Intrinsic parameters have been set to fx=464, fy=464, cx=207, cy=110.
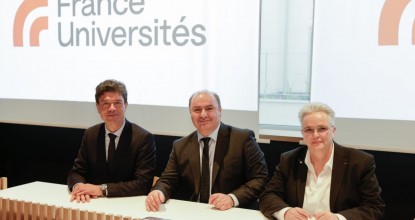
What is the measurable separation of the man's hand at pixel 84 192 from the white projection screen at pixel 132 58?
1254 mm

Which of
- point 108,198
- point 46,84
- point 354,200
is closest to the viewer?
point 354,200

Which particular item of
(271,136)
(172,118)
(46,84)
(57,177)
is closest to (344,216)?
(271,136)

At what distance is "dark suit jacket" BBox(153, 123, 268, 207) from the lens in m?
3.05

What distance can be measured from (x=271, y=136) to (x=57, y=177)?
110 inches

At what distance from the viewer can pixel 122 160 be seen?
3.18 m

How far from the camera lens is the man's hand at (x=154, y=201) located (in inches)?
103

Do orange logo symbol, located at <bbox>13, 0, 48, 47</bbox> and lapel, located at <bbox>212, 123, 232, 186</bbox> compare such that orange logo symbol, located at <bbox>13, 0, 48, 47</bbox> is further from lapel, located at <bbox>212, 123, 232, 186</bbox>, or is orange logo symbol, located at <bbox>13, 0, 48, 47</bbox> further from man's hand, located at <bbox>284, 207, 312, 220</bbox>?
man's hand, located at <bbox>284, 207, 312, 220</bbox>

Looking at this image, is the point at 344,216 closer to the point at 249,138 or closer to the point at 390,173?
the point at 249,138

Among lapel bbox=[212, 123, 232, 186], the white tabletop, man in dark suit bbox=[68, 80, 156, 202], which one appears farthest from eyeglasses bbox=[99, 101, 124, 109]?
lapel bbox=[212, 123, 232, 186]

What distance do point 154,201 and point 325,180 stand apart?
962 mm

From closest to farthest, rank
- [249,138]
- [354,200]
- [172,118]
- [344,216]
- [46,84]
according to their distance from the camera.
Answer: [344,216] → [354,200] → [249,138] → [172,118] → [46,84]

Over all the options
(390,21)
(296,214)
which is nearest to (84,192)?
(296,214)

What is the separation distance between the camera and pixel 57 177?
5.32 metres

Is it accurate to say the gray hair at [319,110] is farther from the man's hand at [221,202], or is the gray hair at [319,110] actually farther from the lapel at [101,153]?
the lapel at [101,153]
